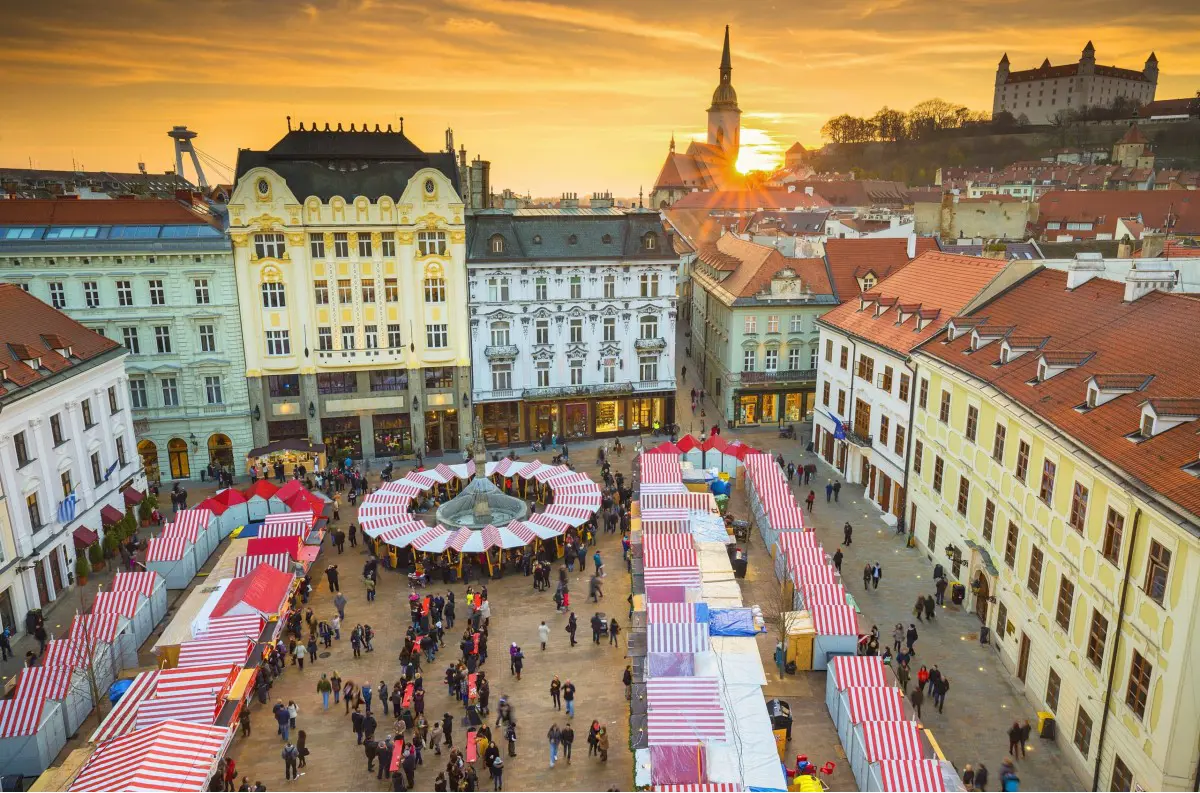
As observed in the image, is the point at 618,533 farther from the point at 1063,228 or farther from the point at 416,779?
the point at 1063,228

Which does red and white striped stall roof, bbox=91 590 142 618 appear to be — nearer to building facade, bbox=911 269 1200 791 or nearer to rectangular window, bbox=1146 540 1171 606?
building facade, bbox=911 269 1200 791

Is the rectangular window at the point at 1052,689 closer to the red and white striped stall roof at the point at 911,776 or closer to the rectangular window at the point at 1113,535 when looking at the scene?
the rectangular window at the point at 1113,535

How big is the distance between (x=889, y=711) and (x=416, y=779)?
12.5m

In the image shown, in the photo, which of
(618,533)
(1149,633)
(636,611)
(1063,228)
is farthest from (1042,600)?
(1063,228)

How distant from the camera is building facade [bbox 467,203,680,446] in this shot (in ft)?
152

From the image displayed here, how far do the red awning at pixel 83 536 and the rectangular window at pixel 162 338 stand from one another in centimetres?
1235

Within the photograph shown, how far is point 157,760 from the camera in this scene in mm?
17578

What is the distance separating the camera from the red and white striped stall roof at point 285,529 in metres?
32.0

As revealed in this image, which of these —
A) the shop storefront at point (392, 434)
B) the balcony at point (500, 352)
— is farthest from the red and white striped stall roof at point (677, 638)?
Result: the shop storefront at point (392, 434)

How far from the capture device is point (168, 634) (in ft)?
81.4

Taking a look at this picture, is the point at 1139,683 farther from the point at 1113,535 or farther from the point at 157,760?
the point at 157,760

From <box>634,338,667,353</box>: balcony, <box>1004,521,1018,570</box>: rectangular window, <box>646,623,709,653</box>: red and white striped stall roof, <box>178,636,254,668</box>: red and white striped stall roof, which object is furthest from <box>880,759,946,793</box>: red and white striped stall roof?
<box>634,338,667,353</box>: balcony

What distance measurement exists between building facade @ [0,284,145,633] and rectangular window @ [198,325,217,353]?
18.5 feet

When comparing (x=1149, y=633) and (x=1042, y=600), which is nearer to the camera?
(x=1149, y=633)
